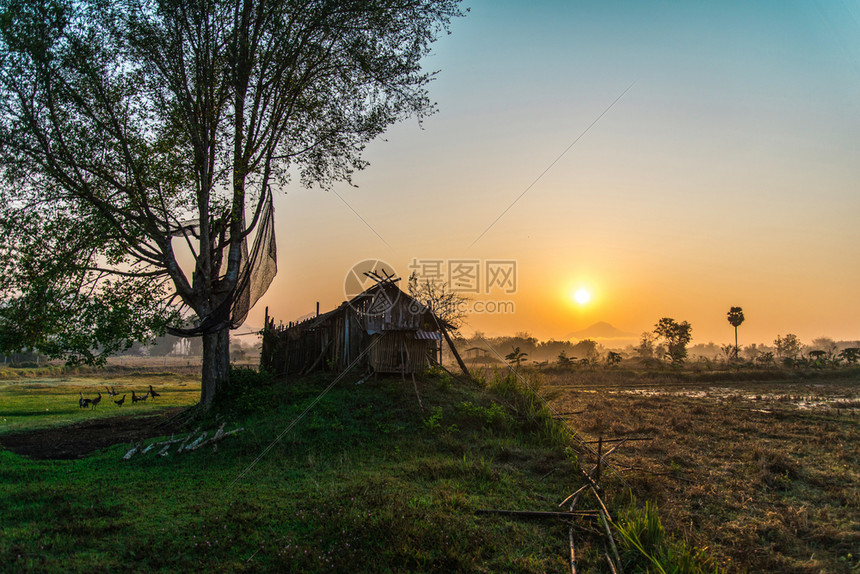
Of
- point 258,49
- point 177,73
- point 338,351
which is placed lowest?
point 338,351

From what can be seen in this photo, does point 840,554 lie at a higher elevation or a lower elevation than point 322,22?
lower

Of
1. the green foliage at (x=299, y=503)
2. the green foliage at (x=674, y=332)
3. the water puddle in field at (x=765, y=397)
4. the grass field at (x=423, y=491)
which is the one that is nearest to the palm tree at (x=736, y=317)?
the green foliage at (x=674, y=332)

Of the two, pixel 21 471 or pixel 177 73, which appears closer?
pixel 21 471

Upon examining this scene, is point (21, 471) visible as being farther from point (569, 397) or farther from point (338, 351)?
point (569, 397)

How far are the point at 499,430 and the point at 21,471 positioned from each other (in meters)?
10.5

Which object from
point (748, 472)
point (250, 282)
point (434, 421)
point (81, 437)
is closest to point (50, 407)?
point (81, 437)

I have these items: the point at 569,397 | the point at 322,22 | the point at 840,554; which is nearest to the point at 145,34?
the point at 322,22

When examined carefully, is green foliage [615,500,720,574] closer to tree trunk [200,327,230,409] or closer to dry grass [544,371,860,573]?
Answer: dry grass [544,371,860,573]

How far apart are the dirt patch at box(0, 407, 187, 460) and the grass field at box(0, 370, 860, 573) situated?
38.1 inches

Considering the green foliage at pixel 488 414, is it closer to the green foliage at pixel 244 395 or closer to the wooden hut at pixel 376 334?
the wooden hut at pixel 376 334

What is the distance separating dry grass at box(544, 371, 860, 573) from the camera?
6871 mm

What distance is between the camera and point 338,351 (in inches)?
683

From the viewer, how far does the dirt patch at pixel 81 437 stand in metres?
11.5

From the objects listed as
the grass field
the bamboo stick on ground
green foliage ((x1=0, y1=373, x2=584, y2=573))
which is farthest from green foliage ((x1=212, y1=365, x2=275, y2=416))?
the bamboo stick on ground
